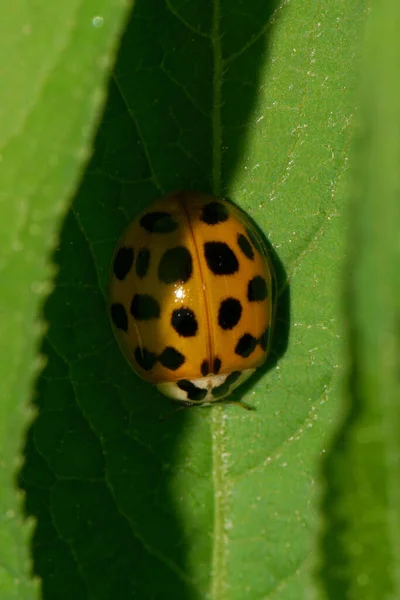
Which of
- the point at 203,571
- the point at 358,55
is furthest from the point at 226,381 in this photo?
the point at 358,55

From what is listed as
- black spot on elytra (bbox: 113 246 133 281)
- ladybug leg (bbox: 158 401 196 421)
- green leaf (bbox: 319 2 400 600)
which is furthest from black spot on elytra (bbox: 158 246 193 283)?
green leaf (bbox: 319 2 400 600)

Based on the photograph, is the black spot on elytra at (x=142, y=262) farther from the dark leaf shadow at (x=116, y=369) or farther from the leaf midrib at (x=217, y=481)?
the leaf midrib at (x=217, y=481)

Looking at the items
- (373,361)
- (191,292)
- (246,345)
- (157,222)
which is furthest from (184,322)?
(373,361)

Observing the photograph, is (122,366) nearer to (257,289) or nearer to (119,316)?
(119,316)

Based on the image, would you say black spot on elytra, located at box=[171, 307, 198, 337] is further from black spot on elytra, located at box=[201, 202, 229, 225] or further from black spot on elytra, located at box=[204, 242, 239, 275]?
black spot on elytra, located at box=[201, 202, 229, 225]

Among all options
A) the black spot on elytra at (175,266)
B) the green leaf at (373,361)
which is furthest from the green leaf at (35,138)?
the black spot on elytra at (175,266)
